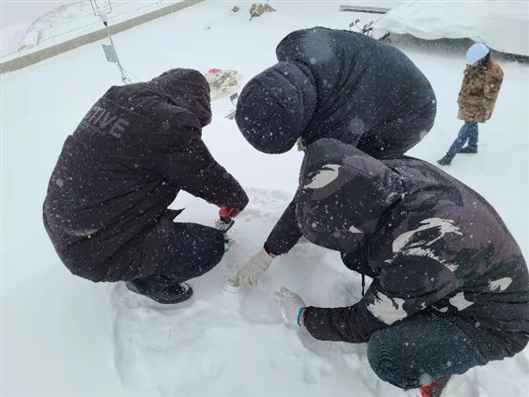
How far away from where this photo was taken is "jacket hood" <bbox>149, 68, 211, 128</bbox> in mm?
1391

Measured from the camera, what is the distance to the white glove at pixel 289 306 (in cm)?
148

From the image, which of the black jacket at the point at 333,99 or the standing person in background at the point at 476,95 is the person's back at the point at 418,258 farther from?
the standing person in background at the point at 476,95

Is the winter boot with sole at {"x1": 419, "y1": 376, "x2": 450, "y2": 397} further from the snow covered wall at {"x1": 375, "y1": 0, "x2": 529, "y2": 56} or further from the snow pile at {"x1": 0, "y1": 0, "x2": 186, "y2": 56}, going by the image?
the snow pile at {"x1": 0, "y1": 0, "x2": 186, "y2": 56}

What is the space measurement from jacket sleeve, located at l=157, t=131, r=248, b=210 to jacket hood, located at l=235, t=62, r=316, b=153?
0.81ft

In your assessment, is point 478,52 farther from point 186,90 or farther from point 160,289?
point 160,289

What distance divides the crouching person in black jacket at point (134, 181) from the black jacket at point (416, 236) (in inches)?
21.4

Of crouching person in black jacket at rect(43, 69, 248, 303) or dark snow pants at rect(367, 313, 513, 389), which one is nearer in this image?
dark snow pants at rect(367, 313, 513, 389)

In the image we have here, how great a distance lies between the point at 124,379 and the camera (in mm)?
1449

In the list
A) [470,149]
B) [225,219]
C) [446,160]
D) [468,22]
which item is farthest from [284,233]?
[468,22]

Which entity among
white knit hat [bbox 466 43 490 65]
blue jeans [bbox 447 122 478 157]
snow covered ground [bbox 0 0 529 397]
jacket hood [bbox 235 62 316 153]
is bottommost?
blue jeans [bbox 447 122 478 157]

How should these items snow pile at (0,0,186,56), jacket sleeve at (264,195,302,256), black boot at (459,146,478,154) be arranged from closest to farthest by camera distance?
jacket sleeve at (264,195,302,256) → black boot at (459,146,478,154) → snow pile at (0,0,186,56)

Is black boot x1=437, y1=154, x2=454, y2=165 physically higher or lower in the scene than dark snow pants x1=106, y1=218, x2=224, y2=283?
lower

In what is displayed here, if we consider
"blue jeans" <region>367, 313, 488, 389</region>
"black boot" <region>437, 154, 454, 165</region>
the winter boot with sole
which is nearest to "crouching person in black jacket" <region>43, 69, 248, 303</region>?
"blue jeans" <region>367, 313, 488, 389</region>

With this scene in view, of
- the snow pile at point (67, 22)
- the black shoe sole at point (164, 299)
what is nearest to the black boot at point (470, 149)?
the black shoe sole at point (164, 299)
